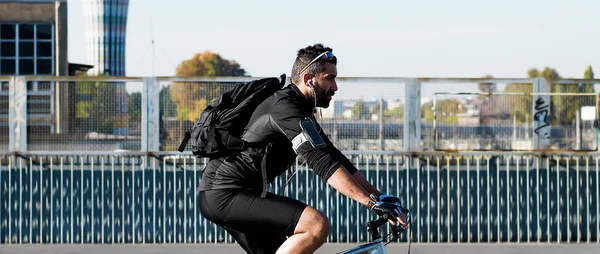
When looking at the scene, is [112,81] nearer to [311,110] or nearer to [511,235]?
[511,235]

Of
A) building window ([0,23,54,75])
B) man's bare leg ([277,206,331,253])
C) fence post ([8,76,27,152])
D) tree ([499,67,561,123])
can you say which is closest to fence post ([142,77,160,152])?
fence post ([8,76,27,152])

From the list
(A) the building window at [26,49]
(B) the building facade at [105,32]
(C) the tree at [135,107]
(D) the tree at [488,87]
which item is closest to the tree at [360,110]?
(D) the tree at [488,87]

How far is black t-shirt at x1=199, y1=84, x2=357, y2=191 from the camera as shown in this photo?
223 inches

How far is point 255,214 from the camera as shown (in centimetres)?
563

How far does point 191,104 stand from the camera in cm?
1159

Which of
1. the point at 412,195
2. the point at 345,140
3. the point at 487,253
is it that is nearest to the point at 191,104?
the point at 345,140

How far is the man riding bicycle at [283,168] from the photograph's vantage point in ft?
18.1

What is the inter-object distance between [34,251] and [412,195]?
3751 mm

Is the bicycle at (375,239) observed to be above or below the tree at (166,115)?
below

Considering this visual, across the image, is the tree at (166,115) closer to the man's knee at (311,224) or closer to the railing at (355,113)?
the railing at (355,113)

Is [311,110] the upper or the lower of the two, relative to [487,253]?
upper

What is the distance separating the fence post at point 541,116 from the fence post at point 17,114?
510 centimetres

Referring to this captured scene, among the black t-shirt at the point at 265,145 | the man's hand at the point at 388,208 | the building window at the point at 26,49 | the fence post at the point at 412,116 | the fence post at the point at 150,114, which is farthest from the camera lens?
the building window at the point at 26,49

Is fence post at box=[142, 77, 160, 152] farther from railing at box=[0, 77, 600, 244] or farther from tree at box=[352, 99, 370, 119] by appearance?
tree at box=[352, 99, 370, 119]
